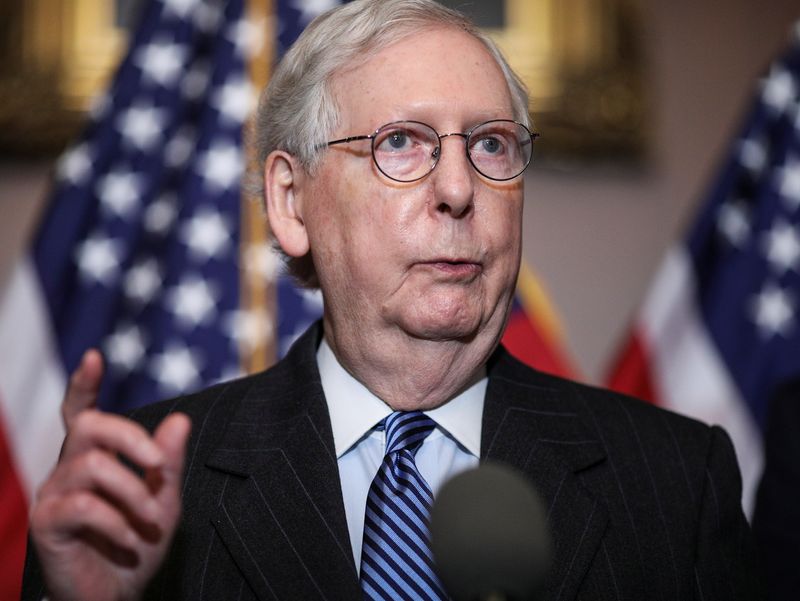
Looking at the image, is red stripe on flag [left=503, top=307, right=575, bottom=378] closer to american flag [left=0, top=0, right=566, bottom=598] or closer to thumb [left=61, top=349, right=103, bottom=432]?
american flag [left=0, top=0, right=566, bottom=598]

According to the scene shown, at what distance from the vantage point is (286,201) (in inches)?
84.0

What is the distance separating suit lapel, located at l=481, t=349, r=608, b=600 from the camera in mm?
1874

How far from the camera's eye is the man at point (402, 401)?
1842 mm

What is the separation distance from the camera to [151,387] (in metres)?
3.41

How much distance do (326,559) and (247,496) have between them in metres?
0.22

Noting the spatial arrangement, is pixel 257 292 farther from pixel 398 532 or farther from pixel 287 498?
pixel 398 532

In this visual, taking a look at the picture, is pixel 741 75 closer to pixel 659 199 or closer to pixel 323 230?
pixel 659 199

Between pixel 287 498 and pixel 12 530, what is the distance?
1724mm

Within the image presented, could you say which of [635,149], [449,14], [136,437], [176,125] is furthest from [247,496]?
[635,149]

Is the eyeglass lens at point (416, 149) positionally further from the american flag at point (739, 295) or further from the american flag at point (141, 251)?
the american flag at point (739, 295)

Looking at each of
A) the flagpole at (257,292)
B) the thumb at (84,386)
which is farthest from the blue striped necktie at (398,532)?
the flagpole at (257,292)

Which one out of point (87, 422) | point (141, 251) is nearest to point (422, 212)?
point (87, 422)

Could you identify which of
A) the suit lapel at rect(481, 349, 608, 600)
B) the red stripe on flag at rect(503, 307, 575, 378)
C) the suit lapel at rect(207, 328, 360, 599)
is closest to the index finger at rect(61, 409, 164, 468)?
the suit lapel at rect(207, 328, 360, 599)

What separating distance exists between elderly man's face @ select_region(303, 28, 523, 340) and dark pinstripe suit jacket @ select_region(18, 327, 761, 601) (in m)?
0.25
